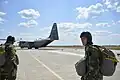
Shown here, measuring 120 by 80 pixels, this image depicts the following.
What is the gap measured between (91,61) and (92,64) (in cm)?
5

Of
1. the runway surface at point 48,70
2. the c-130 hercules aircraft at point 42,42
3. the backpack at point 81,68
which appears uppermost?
the c-130 hercules aircraft at point 42,42

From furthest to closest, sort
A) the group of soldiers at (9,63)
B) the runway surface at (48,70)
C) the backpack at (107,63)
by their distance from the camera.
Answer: the runway surface at (48,70) → the group of soldiers at (9,63) → the backpack at (107,63)

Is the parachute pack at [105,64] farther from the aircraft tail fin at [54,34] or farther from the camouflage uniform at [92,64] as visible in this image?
the aircraft tail fin at [54,34]

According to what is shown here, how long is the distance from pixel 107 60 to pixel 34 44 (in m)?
93.8

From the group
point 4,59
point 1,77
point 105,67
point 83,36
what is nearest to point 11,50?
point 4,59

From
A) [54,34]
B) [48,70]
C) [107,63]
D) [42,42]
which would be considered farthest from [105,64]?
[54,34]

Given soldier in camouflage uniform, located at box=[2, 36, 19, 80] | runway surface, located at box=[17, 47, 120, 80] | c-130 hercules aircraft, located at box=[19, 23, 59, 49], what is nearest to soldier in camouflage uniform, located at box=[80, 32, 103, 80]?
soldier in camouflage uniform, located at box=[2, 36, 19, 80]

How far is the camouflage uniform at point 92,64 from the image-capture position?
445 centimetres

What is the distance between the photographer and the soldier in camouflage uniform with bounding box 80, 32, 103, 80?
14.6 ft

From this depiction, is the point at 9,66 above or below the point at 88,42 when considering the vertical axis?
below

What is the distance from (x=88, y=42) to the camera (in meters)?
4.63

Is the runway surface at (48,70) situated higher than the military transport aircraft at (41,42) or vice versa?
the military transport aircraft at (41,42)

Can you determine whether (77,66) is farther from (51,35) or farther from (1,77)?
(51,35)

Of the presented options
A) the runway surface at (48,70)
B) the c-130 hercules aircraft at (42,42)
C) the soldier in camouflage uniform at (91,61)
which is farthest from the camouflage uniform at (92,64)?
the c-130 hercules aircraft at (42,42)
